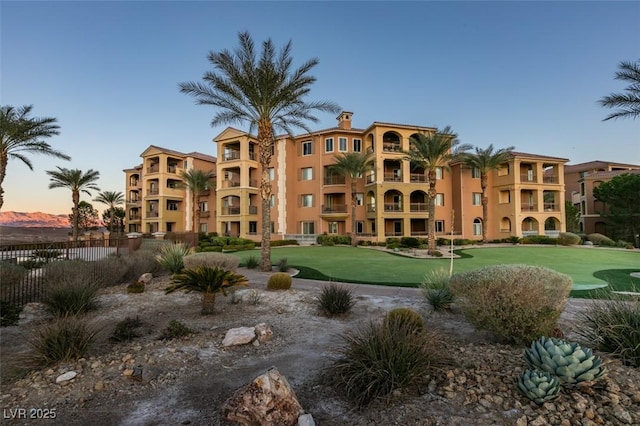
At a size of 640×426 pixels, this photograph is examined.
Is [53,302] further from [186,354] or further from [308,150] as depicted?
[308,150]

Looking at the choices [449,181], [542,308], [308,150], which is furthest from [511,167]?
[542,308]

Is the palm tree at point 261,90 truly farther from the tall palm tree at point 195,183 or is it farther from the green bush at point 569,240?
the green bush at point 569,240

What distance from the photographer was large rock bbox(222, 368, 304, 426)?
130 inches

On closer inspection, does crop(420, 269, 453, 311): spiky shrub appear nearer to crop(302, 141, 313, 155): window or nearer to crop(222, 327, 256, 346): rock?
crop(222, 327, 256, 346): rock

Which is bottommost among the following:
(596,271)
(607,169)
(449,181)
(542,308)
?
(596,271)

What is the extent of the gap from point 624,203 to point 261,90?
5045 cm

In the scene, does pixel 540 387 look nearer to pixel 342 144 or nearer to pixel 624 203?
pixel 342 144

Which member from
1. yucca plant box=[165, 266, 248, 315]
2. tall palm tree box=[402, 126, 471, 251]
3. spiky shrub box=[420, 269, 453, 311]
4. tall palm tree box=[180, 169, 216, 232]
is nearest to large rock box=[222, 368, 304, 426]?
yucca plant box=[165, 266, 248, 315]

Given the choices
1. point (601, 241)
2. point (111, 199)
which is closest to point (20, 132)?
point (111, 199)

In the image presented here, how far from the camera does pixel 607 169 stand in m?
53.9

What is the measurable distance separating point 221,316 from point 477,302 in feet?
19.4

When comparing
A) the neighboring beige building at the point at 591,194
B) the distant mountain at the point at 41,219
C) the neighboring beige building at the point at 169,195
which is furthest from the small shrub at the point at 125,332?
the distant mountain at the point at 41,219

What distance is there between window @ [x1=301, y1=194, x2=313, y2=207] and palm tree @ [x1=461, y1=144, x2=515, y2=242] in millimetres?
19640

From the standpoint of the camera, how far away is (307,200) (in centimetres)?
4216
